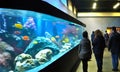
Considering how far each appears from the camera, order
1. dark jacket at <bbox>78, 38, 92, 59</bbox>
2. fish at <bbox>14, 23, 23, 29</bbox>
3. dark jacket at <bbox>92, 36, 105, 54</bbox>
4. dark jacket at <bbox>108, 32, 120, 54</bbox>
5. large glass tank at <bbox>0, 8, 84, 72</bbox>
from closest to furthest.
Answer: large glass tank at <bbox>0, 8, 84, 72</bbox>
fish at <bbox>14, 23, 23, 29</bbox>
dark jacket at <bbox>78, 38, 92, 59</bbox>
dark jacket at <bbox>92, 36, 105, 54</bbox>
dark jacket at <bbox>108, 32, 120, 54</bbox>

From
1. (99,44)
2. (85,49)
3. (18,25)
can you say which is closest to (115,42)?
(99,44)

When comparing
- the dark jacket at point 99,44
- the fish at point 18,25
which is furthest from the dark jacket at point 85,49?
the fish at point 18,25

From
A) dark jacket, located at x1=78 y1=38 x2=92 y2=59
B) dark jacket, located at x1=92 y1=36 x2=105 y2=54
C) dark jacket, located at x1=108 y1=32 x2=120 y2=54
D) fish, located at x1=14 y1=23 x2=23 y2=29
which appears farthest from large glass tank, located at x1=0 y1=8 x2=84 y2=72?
dark jacket, located at x1=108 y1=32 x2=120 y2=54

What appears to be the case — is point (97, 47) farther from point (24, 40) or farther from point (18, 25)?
point (18, 25)

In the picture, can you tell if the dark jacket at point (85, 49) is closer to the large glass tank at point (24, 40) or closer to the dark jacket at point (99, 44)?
the dark jacket at point (99, 44)

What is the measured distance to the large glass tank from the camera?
4141 mm

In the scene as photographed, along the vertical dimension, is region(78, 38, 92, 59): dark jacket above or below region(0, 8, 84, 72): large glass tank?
below

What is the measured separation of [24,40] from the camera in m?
4.59

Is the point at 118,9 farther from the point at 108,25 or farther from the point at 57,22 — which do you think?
the point at 57,22

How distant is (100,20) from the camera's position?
Answer: 84.4 feet

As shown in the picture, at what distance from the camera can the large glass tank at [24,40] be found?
13.6ft

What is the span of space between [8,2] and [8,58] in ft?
2.70

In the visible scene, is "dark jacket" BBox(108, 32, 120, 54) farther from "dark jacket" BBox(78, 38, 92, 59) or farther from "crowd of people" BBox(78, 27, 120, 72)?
"dark jacket" BBox(78, 38, 92, 59)

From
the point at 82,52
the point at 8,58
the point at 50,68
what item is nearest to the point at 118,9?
the point at 82,52
